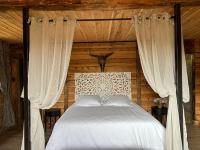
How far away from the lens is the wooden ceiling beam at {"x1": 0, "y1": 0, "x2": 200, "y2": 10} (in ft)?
10.4

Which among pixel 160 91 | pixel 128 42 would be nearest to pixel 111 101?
pixel 128 42

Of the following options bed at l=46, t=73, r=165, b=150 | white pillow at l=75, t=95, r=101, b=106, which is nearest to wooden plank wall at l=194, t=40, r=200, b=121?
white pillow at l=75, t=95, r=101, b=106

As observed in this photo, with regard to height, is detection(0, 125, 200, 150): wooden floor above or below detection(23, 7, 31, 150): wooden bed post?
below

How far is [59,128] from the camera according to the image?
373 cm

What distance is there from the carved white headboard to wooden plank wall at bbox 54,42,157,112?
139 millimetres

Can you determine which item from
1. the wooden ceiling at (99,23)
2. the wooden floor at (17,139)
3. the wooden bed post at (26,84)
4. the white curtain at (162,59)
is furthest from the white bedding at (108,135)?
the wooden ceiling at (99,23)

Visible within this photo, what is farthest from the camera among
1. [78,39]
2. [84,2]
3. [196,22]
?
[78,39]

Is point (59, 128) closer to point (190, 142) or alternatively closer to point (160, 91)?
point (160, 91)

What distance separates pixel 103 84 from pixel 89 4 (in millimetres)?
3471

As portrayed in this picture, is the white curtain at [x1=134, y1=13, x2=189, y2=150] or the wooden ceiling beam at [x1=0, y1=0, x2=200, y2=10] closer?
the wooden ceiling beam at [x1=0, y1=0, x2=200, y2=10]

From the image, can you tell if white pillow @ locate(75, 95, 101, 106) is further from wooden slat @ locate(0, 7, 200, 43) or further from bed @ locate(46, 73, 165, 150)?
bed @ locate(46, 73, 165, 150)

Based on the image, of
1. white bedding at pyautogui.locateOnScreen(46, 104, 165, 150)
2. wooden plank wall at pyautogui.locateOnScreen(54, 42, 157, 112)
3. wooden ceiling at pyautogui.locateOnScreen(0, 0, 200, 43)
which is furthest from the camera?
wooden plank wall at pyautogui.locateOnScreen(54, 42, 157, 112)

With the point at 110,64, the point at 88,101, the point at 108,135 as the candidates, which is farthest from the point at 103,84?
the point at 108,135

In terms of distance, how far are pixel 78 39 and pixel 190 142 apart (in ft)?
11.0
